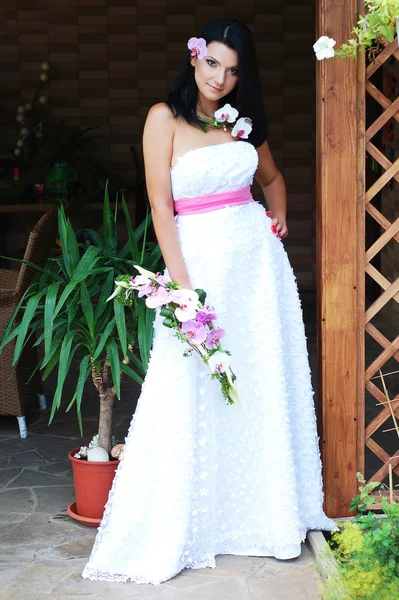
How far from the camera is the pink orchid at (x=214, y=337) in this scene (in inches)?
116

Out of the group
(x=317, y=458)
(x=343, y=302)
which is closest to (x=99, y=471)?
(x=317, y=458)

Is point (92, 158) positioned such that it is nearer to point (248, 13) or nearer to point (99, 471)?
point (248, 13)

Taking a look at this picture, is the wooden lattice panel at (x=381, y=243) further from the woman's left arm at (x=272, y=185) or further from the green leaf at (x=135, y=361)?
the green leaf at (x=135, y=361)

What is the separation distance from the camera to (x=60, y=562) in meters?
3.22

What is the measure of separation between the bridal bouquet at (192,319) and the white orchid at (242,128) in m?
0.56

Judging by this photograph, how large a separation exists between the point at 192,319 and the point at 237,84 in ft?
2.61

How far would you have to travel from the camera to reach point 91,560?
3.14 m

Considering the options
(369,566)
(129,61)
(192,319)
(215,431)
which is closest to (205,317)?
(192,319)

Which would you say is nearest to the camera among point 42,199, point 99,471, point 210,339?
point 210,339

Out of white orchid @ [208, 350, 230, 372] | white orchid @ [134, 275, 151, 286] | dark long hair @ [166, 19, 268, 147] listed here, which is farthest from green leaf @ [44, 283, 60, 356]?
dark long hair @ [166, 19, 268, 147]

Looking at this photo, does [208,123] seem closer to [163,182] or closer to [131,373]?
[163,182]

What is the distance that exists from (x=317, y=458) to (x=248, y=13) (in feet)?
16.5

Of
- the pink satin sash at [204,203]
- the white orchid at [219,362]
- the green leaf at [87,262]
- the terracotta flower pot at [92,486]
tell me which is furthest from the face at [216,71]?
the terracotta flower pot at [92,486]

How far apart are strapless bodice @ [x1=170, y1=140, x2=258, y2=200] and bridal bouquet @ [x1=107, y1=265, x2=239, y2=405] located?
0.32 metres
